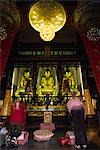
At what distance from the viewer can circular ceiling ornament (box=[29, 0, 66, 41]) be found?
14.5 feet

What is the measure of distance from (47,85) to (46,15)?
5874 mm

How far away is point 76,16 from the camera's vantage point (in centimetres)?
613

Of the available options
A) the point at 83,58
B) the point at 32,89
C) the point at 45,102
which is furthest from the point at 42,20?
the point at 32,89

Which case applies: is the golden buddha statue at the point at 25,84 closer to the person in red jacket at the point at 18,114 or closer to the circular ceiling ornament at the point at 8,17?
the person in red jacket at the point at 18,114

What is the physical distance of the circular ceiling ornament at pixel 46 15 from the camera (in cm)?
441

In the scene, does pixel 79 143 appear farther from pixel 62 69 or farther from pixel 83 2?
pixel 62 69

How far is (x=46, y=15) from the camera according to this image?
4.45 m

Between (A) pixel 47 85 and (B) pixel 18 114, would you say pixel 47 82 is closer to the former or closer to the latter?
(A) pixel 47 85

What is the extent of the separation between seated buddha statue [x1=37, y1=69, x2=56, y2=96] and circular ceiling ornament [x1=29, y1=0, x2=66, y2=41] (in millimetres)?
5440

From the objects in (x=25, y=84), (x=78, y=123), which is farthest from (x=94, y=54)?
(x=25, y=84)

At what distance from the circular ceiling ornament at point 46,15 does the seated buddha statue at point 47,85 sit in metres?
5.44

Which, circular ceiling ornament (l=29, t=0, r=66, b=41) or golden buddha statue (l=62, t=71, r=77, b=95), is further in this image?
golden buddha statue (l=62, t=71, r=77, b=95)

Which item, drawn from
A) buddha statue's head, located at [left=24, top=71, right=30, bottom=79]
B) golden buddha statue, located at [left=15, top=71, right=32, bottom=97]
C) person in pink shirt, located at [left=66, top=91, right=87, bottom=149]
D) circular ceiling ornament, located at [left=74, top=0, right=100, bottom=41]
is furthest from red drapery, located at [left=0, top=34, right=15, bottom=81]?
buddha statue's head, located at [left=24, top=71, right=30, bottom=79]

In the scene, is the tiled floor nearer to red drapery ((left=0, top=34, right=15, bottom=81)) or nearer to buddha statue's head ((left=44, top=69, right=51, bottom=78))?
red drapery ((left=0, top=34, right=15, bottom=81))
